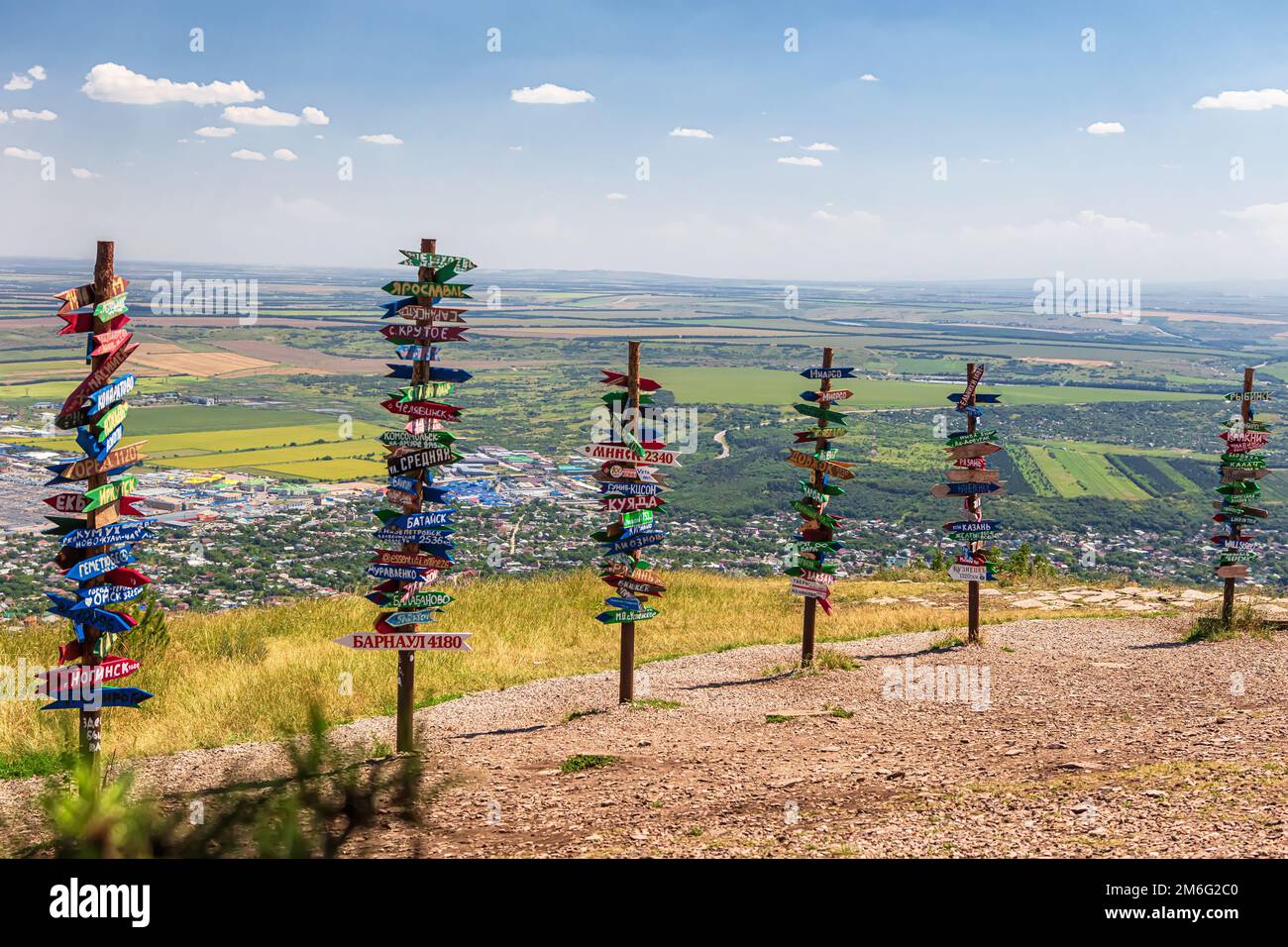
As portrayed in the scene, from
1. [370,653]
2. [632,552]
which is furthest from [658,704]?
[370,653]

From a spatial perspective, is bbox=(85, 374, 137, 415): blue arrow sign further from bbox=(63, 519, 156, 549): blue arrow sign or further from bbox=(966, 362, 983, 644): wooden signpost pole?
bbox=(966, 362, 983, 644): wooden signpost pole

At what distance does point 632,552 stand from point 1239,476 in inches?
449

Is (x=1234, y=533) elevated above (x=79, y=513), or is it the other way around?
(x=79, y=513)

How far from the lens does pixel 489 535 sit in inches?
1746

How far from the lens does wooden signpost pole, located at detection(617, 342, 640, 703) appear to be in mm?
13211

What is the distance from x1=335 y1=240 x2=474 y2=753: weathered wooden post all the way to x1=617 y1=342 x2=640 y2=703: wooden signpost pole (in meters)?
2.63

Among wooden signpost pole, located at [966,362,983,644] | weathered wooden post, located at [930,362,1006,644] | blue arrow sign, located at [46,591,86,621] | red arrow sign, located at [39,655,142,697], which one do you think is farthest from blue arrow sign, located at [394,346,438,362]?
wooden signpost pole, located at [966,362,983,644]

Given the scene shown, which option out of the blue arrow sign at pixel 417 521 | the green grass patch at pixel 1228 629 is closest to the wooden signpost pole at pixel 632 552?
the blue arrow sign at pixel 417 521

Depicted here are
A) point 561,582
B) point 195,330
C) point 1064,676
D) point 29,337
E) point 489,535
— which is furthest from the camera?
point 195,330

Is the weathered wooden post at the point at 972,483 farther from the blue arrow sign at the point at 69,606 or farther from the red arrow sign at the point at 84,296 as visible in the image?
the blue arrow sign at the point at 69,606

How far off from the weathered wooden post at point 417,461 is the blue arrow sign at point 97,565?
2.61 m

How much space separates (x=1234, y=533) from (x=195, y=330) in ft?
496

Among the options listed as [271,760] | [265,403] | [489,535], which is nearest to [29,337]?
[265,403]
